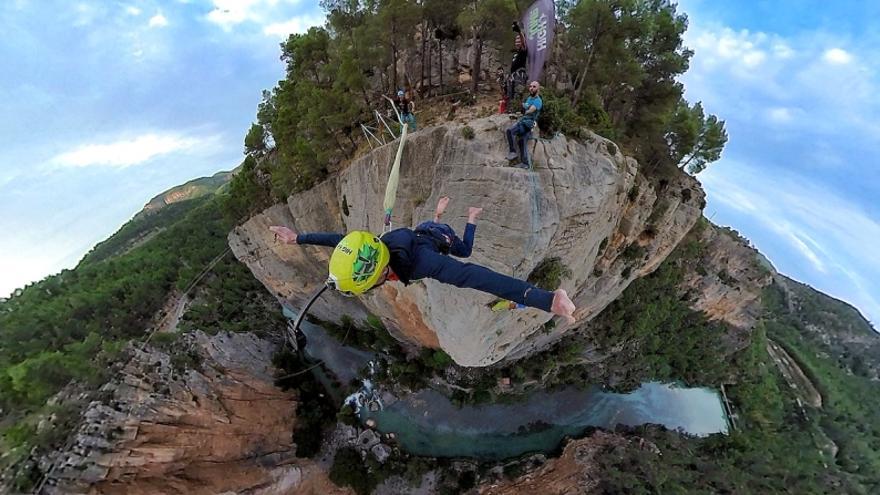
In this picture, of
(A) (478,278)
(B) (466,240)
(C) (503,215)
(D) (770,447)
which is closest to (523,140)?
(C) (503,215)

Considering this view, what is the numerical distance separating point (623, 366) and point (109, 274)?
36615 mm

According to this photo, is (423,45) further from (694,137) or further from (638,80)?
(694,137)

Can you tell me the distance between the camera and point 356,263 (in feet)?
15.1

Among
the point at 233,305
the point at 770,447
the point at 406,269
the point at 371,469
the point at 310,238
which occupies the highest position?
the point at 310,238

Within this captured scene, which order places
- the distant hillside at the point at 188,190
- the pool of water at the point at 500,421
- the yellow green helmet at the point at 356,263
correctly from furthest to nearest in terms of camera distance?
the distant hillside at the point at 188,190 < the pool of water at the point at 500,421 < the yellow green helmet at the point at 356,263

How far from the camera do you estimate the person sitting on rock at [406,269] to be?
4113mm

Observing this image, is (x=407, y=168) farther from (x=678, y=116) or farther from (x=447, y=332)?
(x=678, y=116)

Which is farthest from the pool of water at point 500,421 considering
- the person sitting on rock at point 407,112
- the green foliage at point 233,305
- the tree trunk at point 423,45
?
the tree trunk at point 423,45

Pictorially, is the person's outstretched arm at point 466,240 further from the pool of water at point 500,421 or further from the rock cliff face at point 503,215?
the pool of water at point 500,421

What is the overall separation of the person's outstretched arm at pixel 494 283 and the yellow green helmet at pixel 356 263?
0.65m

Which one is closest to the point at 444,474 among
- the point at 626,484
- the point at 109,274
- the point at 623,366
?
the point at 626,484

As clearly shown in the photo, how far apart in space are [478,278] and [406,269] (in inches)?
47.3

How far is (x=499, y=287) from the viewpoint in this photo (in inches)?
173

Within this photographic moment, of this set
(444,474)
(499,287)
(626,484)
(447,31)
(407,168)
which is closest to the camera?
(499,287)
